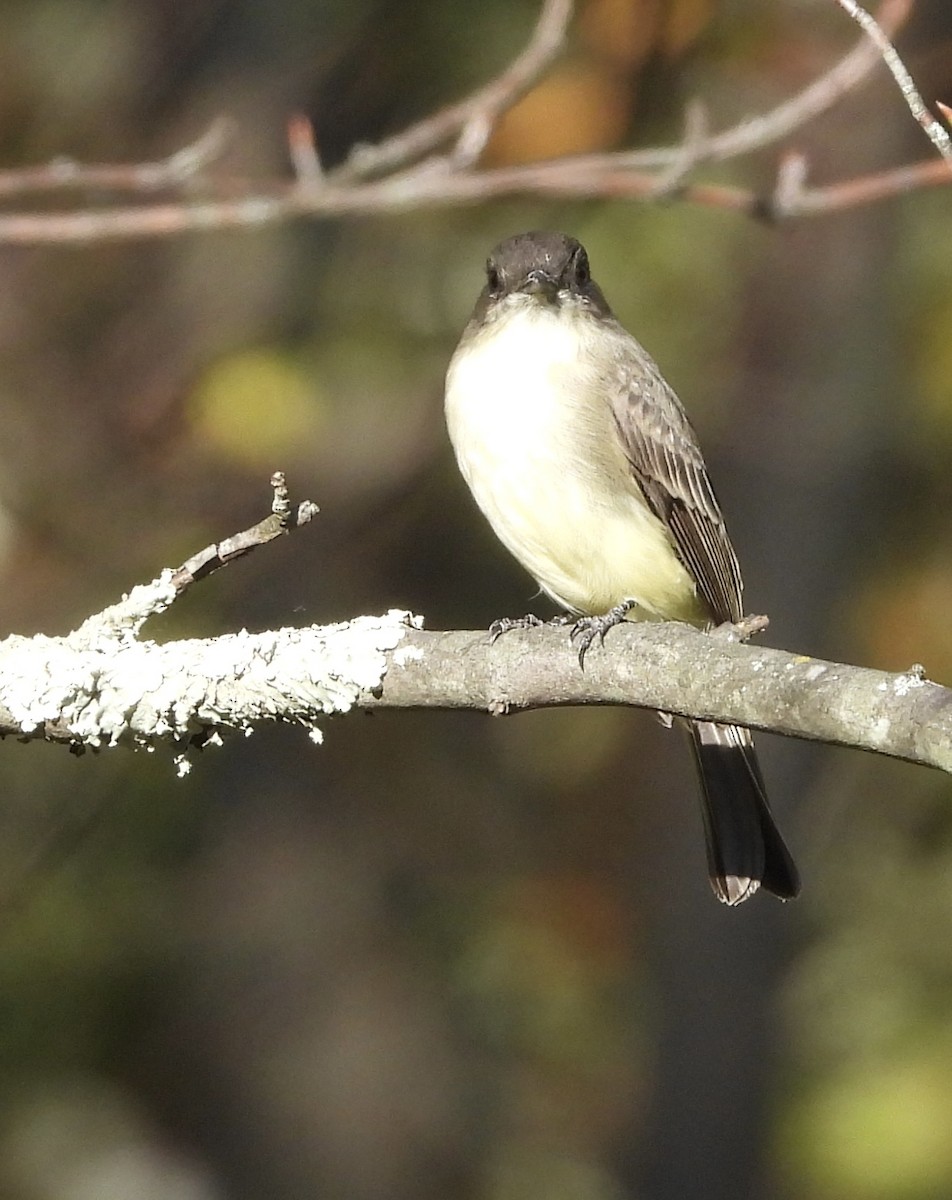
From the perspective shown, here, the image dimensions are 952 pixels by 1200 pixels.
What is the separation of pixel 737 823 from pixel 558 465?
1.03 metres

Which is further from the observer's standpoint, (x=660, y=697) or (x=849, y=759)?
(x=849, y=759)

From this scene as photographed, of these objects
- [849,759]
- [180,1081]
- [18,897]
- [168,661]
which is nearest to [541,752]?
[849,759]

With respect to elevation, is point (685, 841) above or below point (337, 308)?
below

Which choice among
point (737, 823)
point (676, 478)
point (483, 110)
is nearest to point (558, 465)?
point (676, 478)

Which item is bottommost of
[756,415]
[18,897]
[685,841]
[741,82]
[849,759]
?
[18,897]

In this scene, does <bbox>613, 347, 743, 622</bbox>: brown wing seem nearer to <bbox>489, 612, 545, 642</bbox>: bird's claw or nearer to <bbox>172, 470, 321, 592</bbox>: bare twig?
<bbox>489, 612, 545, 642</bbox>: bird's claw

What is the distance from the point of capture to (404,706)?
11.0 feet

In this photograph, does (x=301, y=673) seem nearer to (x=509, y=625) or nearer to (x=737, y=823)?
(x=509, y=625)

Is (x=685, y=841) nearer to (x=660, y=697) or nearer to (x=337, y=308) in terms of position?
(x=337, y=308)

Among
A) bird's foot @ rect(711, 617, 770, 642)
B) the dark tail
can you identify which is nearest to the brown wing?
the dark tail

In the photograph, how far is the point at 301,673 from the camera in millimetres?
3385

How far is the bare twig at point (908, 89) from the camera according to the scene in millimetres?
2484

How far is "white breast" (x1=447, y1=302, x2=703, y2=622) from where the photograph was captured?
4.43 meters

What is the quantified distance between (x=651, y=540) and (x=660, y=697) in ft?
5.31
